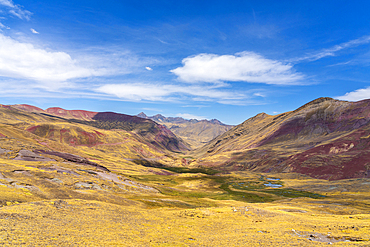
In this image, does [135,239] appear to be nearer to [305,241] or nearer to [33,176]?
[305,241]

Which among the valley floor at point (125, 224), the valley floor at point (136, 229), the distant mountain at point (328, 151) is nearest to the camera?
the valley floor at point (136, 229)

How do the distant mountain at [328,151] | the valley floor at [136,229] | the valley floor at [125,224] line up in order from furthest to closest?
the distant mountain at [328,151] < the valley floor at [125,224] < the valley floor at [136,229]

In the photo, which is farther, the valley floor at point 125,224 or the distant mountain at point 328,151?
the distant mountain at point 328,151

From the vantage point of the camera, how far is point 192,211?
127 feet

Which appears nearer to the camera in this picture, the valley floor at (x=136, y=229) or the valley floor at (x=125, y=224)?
the valley floor at (x=136, y=229)

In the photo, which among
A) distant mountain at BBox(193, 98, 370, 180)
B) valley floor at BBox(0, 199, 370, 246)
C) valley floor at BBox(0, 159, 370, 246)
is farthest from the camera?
distant mountain at BBox(193, 98, 370, 180)

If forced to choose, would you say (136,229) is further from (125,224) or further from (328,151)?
(328,151)

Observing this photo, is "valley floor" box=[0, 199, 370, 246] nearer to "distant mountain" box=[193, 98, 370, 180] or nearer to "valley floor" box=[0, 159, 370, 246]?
"valley floor" box=[0, 159, 370, 246]

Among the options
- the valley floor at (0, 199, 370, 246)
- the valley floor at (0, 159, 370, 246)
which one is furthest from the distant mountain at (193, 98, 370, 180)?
the valley floor at (0, 199, 370, 246)

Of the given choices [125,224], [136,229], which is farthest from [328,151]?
[125,224]

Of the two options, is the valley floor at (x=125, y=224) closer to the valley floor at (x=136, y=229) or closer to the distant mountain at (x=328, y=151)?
the valley floor at (x=136, y=229)

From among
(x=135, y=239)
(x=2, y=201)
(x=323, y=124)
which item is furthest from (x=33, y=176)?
(x=323, y=124)

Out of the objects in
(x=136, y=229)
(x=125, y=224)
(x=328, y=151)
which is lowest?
(x=125, y=224)

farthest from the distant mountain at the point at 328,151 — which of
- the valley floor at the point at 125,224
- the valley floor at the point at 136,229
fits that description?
the valley floor at the point at 136,229
